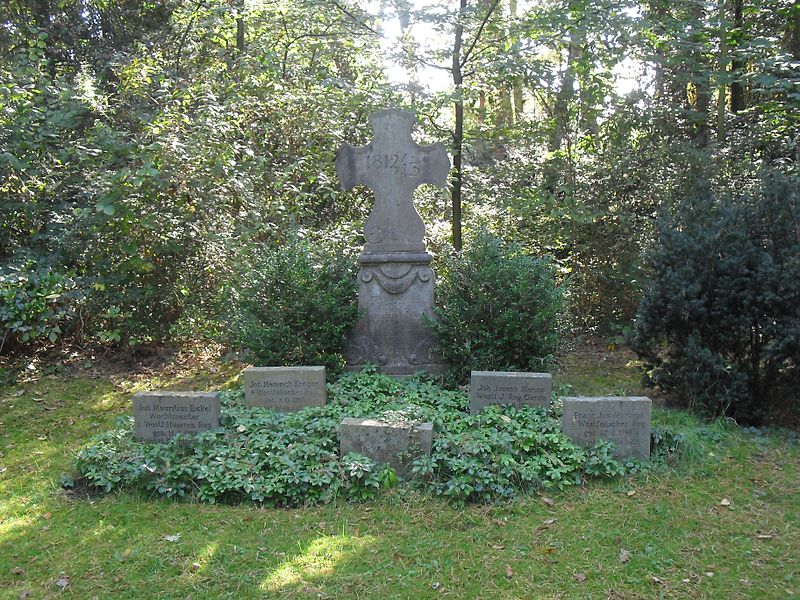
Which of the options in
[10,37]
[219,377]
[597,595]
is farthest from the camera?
[10,37]

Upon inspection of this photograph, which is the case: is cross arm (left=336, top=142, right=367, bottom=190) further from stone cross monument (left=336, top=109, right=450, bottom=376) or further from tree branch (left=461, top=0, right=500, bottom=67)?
tree branch (left=461, top=0, right=500, bottom=67)

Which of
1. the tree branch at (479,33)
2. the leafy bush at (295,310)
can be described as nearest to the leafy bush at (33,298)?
the leafy bush at (295,310)

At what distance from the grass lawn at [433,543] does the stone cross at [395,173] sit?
11.3 ft

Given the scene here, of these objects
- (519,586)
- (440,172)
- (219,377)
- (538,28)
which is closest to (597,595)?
(519,586)

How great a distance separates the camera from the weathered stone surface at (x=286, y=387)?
6125 mm

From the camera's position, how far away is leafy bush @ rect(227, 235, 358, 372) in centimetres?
696

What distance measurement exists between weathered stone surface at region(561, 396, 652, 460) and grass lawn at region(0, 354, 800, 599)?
12.4 inches

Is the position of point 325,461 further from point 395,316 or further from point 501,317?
point 395,316

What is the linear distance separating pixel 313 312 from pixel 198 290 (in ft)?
8.91

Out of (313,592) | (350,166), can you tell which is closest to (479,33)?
(350,166)

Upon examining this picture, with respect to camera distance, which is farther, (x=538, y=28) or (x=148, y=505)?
(x=538, y=28)

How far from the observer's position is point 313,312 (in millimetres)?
7055

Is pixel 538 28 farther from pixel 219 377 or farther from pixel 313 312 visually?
pixel 219 377

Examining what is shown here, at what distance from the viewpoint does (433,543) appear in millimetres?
4141
